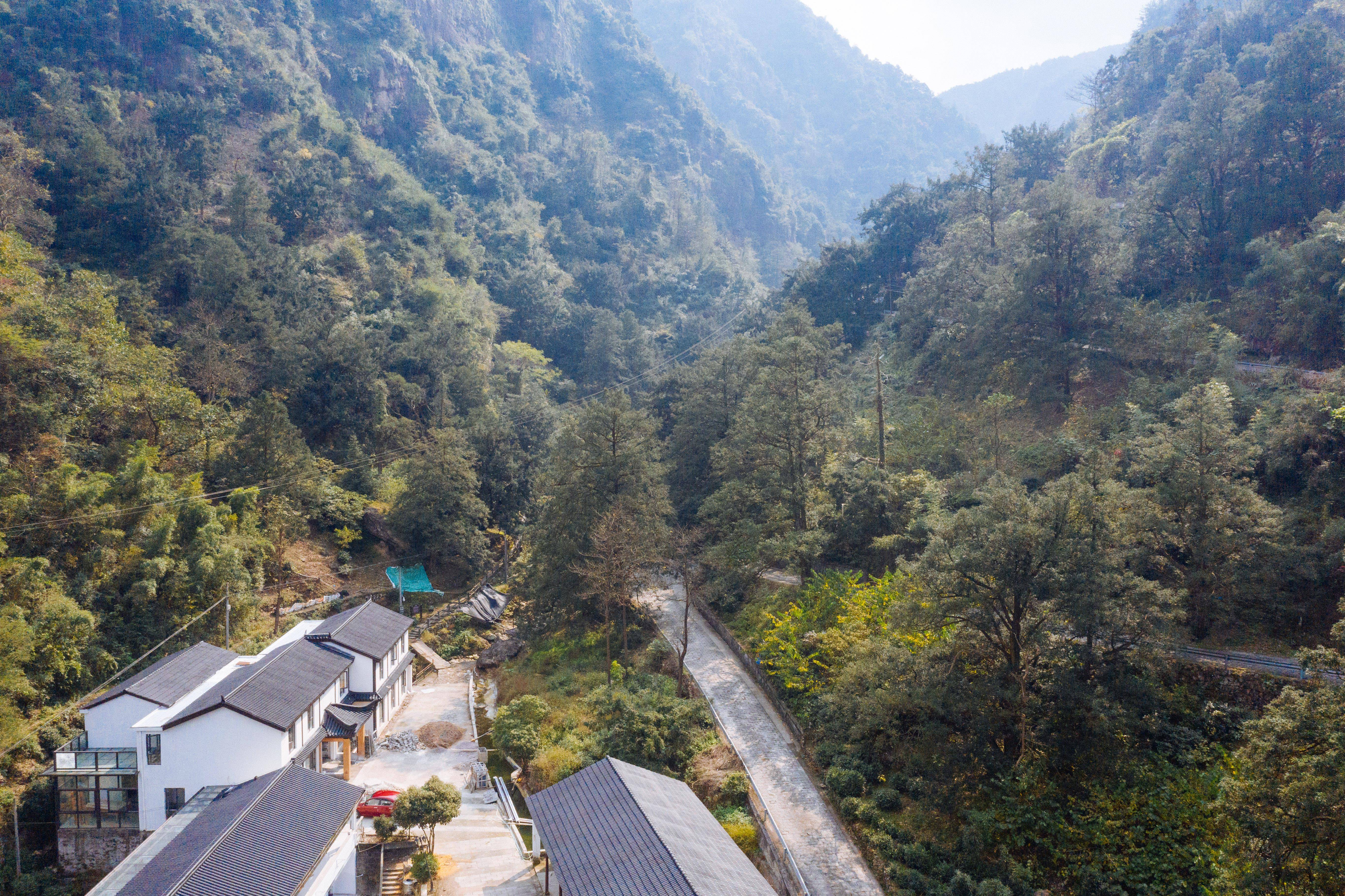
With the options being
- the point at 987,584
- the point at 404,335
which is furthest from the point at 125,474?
the point at 987,584

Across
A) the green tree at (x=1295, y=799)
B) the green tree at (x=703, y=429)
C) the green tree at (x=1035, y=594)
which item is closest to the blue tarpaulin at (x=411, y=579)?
the green tree at (x=703, y=429)

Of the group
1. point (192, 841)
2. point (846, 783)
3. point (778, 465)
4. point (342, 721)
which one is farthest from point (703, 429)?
point (192, 841)

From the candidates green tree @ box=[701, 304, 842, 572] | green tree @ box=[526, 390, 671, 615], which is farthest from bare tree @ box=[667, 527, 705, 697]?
green tree @ box=[701, 304, 842, 572]

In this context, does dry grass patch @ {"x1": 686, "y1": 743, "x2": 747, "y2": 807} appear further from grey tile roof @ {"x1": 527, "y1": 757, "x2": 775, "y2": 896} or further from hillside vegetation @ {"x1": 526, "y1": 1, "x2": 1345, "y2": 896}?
hillside vegetation @ {"x1": 526, "y1": 1, "x2": 1345, "y2": 896}

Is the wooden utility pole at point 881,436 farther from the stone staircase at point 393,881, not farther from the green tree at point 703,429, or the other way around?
the stone staircase at point 393,881

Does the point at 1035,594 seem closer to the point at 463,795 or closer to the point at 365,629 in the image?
the point at 463,795

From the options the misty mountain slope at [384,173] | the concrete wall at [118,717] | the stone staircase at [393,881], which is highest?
the misty mountain slope at [384,173]
